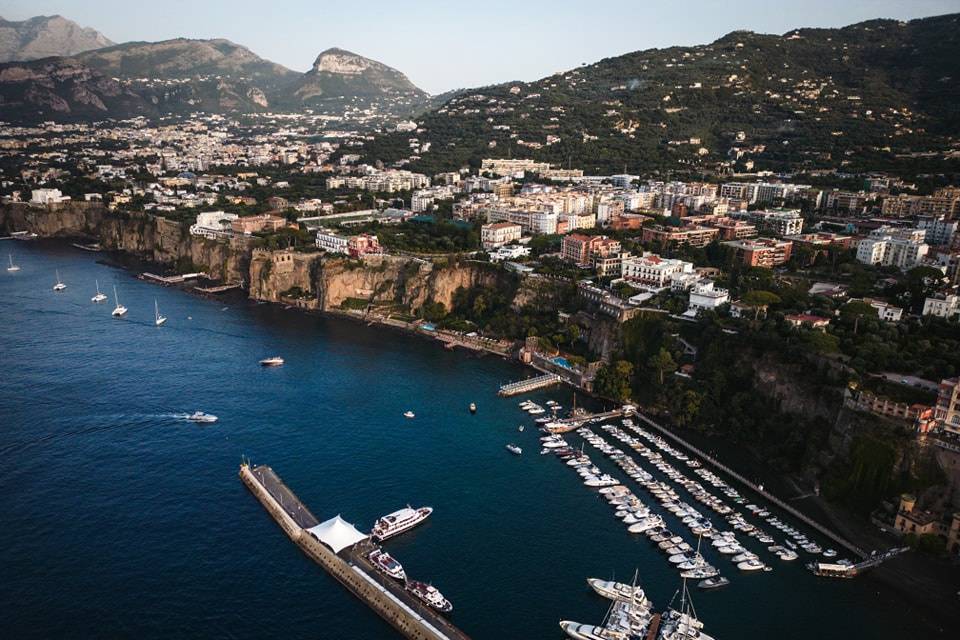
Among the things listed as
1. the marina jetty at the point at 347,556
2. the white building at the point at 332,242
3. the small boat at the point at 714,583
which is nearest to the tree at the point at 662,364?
the small boat at the point at 714,583

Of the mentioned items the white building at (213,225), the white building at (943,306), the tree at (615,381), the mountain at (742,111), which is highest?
the mountain at (742,111)

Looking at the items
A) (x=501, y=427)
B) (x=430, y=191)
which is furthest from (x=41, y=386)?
(x=430, y=191)

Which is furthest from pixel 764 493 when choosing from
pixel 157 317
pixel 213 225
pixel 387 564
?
pixel 213 225

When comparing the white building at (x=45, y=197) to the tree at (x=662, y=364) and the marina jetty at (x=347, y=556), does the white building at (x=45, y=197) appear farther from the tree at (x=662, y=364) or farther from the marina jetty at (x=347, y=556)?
the tree at (x=662, y=364)

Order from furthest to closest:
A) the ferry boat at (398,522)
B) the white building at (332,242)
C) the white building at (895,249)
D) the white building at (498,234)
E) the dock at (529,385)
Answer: the white building at (498,234)
the white building at (332,242)
the white building at (895,249)
the dock at (529,385)
the ferry boat at (398,522)

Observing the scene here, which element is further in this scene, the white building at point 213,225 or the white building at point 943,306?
the white building at point 213,225

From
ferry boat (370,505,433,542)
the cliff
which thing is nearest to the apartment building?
ferry boat (370,505,433,542)

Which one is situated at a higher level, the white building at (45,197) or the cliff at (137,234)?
the white building at (45,197)
